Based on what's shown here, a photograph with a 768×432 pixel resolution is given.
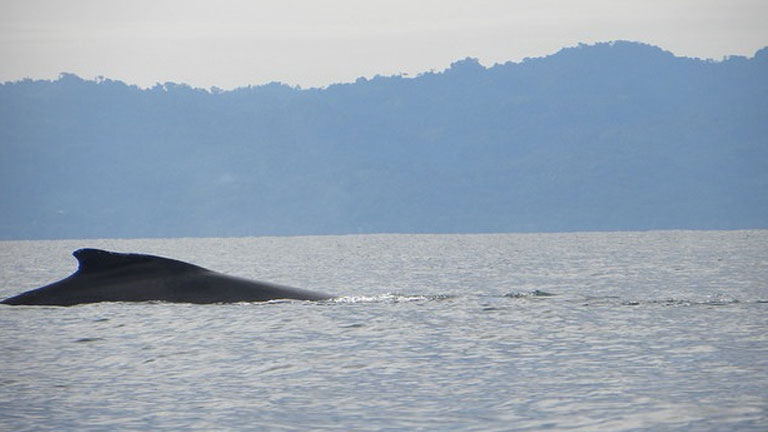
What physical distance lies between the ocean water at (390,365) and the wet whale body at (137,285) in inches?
14.8

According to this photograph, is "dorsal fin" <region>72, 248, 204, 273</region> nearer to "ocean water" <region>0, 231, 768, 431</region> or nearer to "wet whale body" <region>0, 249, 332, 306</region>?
"wet whale body" <region>0, 249, 332, 306</region>

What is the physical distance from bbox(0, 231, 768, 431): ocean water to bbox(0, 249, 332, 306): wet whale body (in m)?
0.38

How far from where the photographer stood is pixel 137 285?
96.0ft

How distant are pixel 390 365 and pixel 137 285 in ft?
34.2

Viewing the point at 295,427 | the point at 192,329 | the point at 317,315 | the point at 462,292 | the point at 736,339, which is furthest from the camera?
the point at 462,292

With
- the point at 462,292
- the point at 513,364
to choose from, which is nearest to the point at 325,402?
the point at 513,364

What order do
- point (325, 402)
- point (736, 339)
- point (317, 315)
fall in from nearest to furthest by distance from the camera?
point (325, 402)
point (736, 339)
point (317, 315)

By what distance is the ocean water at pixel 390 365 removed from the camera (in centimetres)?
1548

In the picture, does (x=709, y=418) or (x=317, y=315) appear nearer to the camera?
(x=709, y=418)

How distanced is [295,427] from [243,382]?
4018mm

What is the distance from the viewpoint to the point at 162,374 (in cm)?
1986

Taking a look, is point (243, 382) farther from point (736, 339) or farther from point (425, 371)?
point (736, 339)

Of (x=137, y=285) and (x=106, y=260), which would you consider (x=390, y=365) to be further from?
(x=137, y=285)

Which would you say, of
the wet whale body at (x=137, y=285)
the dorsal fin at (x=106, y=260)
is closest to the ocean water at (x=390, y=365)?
the wet whale body at (x=137, y=285)
